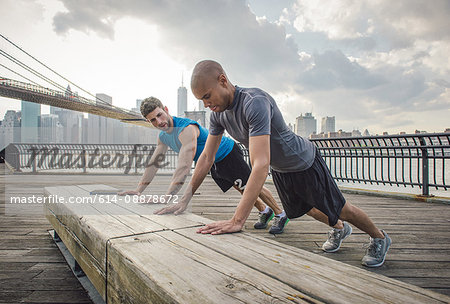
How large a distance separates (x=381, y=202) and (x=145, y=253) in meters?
4.23

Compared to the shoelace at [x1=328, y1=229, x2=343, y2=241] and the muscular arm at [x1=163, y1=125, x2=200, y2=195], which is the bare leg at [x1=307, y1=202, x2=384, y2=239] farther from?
the muscular arm at [x1=163, y1=125, x2=200, y2=195]

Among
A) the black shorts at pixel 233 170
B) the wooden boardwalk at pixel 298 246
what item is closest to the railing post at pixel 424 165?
the wooden boardwalk at pixel 298 246

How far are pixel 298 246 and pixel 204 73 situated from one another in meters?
1.57

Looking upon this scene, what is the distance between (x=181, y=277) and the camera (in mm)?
819

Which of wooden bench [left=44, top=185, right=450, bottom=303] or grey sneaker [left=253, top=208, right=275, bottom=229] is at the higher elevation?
wooden bench [left=44, top=185, right=450, bottom=303]

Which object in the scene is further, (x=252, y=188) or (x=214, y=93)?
(x=214, y=93)

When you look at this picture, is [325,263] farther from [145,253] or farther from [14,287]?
[14,287]

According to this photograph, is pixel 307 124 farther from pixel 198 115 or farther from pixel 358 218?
pixel 358 218

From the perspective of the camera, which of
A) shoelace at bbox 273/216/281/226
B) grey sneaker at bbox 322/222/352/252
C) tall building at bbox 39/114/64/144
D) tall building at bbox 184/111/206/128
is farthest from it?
tall building at bbox 39/114/64/144

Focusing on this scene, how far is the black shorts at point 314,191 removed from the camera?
1.74 metres

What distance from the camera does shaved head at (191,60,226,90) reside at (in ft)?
4.88

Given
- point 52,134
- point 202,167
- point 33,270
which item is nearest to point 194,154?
point 202,167

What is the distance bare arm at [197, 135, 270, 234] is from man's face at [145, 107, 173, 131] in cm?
134

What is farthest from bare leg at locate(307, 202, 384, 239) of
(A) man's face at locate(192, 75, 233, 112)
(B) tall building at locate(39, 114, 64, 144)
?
(B) tall building at locate(39, 114, 64, 144)
